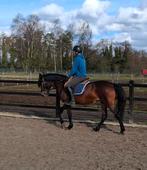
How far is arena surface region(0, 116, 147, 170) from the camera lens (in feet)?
24.5

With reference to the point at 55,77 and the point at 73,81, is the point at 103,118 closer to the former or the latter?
the point at 73,81

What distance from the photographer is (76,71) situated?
39.1 feet

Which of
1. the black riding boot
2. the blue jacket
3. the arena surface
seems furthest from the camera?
the black riding boot

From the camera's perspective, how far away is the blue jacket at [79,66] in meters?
11.8

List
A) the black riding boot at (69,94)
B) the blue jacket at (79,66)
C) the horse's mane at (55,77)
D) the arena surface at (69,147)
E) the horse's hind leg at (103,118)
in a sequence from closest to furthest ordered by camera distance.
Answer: the arena surface at (69,147) → the horse's hind leg at (103,118) → the blue jacket at (79,66) → the black riding boot at (69,94) → the horse's mane at (55,77)

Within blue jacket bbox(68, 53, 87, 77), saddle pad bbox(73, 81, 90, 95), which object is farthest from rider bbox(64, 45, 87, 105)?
saddle pad bbox(73, 81, 90, 95)

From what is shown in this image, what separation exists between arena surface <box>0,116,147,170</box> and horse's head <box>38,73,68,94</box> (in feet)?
3.73

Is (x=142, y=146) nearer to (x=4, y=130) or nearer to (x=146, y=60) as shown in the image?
(x=4, y=130)

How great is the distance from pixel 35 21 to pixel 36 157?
84650mm

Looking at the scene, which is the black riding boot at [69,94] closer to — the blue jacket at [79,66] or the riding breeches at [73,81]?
the riding breeches at [73,81]

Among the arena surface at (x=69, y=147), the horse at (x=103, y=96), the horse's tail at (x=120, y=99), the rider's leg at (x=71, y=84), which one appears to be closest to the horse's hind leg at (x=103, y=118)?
the horse at (x=103, y=96)

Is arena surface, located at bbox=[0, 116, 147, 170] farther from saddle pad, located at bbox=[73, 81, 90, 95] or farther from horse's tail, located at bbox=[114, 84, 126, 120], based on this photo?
saddle pad, located at bbox=[73, 81, 90, 95]

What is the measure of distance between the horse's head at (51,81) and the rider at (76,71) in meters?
0.40

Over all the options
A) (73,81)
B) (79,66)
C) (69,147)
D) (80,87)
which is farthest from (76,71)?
(69,147)
